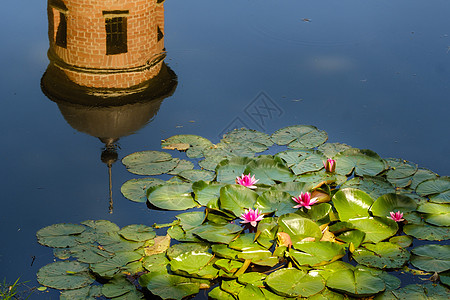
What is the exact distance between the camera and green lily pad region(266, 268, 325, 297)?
15.2ft

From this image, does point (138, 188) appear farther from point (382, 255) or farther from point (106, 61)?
point (106, 61)

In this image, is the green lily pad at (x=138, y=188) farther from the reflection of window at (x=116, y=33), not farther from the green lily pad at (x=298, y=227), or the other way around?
the reflection of window at (x=116, y=33)

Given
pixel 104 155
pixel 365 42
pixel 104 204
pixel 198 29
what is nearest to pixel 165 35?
pixel 198 29

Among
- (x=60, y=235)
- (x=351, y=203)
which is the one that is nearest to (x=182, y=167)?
(x=60, y=235)

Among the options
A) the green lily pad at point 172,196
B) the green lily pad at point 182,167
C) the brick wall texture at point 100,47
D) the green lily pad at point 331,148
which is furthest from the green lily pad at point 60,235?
the brick wall texture at point 100,47

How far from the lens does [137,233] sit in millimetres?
5297

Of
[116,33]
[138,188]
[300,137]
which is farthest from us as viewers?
[116,33]

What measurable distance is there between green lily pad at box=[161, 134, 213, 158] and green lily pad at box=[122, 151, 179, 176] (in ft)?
0.68

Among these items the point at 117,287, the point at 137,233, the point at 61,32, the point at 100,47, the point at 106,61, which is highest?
the point at 61,32

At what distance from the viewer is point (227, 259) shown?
16.4 ft

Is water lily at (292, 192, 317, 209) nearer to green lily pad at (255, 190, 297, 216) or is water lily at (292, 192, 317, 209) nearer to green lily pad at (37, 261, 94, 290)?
green lily pad at (255, 190, 297, 216)

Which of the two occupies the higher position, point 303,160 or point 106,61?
point 106,61

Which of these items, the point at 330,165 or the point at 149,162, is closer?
the point at 330,165

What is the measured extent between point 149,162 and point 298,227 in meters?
1.86
